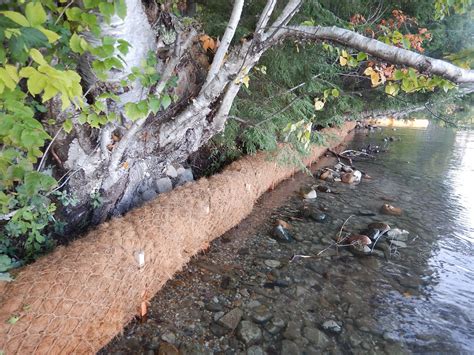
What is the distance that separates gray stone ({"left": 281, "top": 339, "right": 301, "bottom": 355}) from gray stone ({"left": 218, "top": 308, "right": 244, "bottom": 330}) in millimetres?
524

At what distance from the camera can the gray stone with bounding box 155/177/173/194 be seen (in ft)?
14.5

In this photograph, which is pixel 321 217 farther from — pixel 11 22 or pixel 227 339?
pixel 11 22

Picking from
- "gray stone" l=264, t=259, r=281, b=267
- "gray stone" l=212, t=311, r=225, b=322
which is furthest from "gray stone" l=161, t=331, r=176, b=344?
"gray stone" l=264, t=259, r=281, b=267

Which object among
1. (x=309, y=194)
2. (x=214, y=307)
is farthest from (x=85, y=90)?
(x=309, y=194)

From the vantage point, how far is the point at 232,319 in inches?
127

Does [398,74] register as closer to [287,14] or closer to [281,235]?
[287,14]

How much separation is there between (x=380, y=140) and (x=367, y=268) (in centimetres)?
1569

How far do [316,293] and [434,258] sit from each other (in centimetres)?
264

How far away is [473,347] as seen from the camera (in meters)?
3.25

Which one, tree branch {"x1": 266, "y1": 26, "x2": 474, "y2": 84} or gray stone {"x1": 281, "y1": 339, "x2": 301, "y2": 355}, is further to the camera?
gray stone {"x1": 281, "y1": 339, "x2": 301, "y2": 355}

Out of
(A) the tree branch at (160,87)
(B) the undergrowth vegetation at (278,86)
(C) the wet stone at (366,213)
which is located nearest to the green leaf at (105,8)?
(A) the tree branch at (160,87)

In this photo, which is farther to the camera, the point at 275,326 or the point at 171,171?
the point at 171,171

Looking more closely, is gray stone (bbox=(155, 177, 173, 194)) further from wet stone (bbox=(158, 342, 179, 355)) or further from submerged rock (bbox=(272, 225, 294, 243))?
wet stone (bbox=(158, 342, 179, 355))

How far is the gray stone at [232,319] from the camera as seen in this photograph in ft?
10.3
